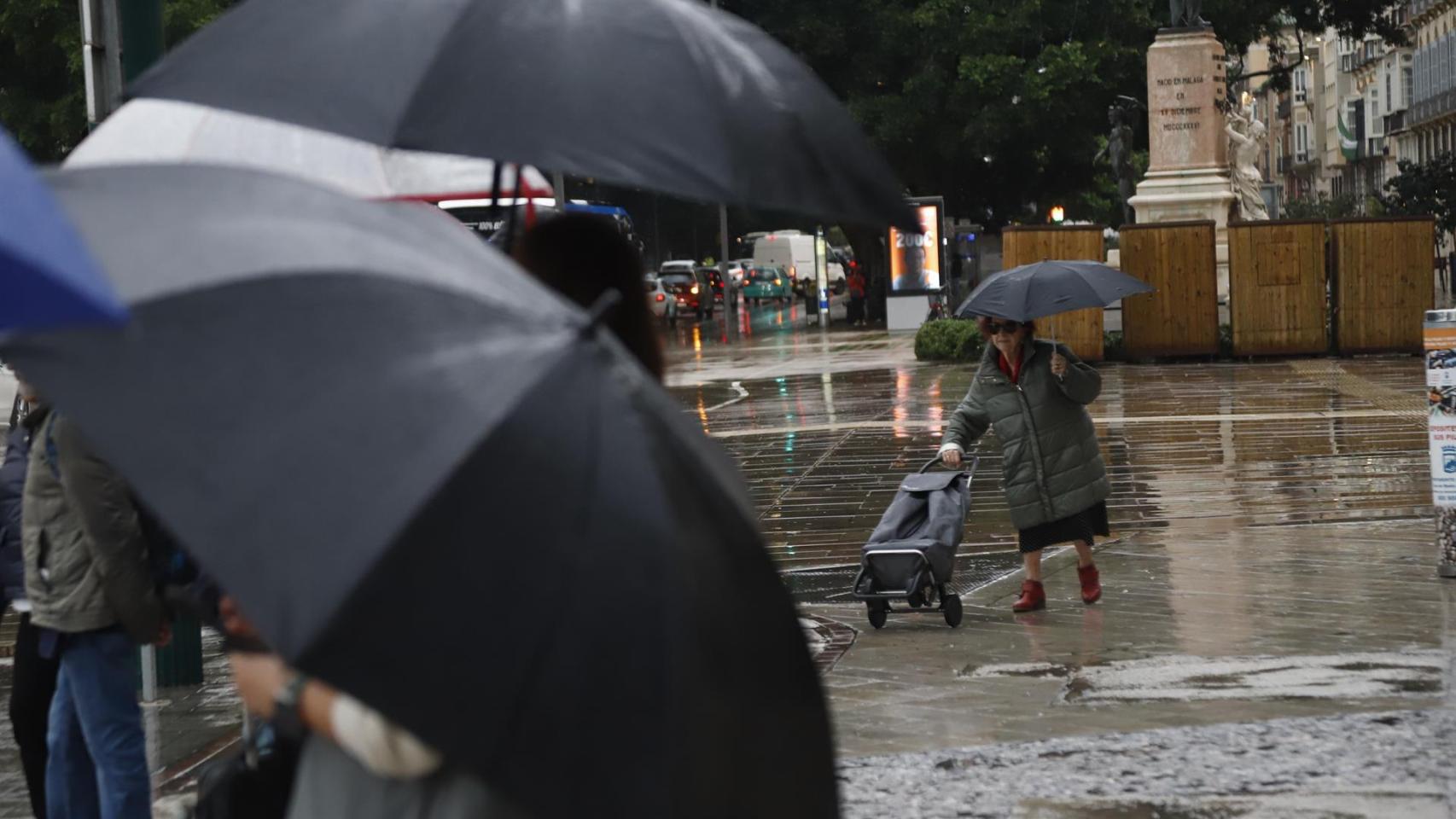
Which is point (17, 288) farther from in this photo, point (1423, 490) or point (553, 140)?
point (1423, 490)

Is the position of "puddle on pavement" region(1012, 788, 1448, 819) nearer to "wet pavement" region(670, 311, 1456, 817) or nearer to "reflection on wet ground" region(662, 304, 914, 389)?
"wet pavement" region(670, 311, 1456, 817)

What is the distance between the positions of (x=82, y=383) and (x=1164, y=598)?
7632mm

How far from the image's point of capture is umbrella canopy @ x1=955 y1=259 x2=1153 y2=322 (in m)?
9.10

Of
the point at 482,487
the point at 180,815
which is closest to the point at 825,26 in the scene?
the point at 180,815

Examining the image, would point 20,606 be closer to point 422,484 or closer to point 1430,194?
point 422,484

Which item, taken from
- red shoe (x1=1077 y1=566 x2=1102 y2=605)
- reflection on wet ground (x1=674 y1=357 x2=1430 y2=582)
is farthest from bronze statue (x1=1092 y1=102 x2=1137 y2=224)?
red shoe (x1=1077 y1=566 x2=1102 y2=605)

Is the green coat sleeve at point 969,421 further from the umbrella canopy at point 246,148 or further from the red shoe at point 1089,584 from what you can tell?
the umbrella canopy at point 246,148

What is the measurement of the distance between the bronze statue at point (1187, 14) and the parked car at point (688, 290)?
28.1 m

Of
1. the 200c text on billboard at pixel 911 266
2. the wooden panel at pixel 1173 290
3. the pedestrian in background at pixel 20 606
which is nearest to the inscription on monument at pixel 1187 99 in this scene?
the wooden panel at pixel 1173 290

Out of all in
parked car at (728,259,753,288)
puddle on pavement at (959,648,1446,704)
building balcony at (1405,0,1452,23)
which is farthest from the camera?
building balcony at (1405,0,1452,23)

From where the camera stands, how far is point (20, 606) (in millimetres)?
5402

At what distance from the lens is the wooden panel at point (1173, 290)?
25.9 meters

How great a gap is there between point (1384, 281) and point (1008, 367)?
17.8 metres

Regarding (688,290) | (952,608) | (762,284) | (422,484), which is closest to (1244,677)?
(952,608)
